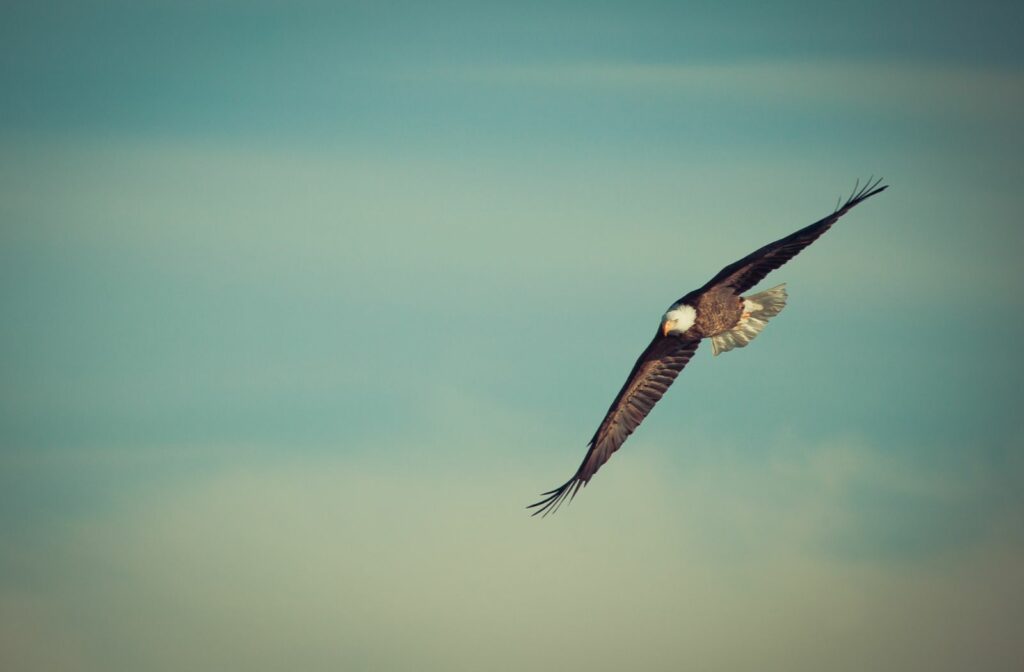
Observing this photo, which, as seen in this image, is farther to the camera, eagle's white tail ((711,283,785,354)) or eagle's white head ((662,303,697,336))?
eagle's white tail ((711,283,785,354))

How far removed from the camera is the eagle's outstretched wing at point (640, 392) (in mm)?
15039

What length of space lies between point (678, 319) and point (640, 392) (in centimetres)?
142

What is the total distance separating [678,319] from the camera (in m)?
14.4

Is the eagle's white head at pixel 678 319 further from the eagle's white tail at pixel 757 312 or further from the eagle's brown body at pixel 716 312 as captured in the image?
the eagle's white tail at pixel 757 312

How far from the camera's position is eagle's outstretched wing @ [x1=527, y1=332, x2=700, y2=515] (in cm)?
1504

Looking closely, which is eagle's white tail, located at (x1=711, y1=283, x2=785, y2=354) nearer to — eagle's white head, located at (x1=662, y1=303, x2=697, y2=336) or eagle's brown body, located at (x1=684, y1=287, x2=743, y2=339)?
eagle's brown body, located at (x1=684, y1=287, x2=743, y2=339)

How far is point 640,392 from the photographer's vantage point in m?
15.4

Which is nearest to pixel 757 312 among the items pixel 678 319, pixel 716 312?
pixel 716 312

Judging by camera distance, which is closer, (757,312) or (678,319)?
(678,319)

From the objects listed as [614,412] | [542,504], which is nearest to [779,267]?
[614,412]

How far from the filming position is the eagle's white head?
47.2ft

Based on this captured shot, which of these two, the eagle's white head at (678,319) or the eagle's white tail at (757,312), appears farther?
the eagle's white tail at (757,312)

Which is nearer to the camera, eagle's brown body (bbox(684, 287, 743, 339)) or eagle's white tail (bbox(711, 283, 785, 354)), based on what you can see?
eagle's brown body (bbox(684, 287, 743, 339))

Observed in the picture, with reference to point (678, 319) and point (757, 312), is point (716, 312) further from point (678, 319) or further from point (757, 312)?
point (757, 312)
